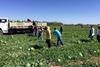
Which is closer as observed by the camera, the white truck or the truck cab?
the truck cab

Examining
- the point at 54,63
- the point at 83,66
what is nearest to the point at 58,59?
the point at 54,63

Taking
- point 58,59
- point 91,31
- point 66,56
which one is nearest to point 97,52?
point 66,56

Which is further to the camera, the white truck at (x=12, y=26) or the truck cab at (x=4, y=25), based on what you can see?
the white truck at (x=12, y=26)

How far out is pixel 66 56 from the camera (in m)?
15.7

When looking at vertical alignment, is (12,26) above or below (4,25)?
below

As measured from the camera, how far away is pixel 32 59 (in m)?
14.4

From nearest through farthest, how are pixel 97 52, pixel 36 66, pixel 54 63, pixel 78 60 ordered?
pixel 36 66, pixel 54 63, pixel 78 60, pixel 97 52

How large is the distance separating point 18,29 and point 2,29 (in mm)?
3108

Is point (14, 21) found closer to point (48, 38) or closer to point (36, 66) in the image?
point (48, 38)

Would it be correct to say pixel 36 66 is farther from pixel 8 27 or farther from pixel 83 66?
pixel 8 27

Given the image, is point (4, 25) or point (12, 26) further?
point (12, 26)

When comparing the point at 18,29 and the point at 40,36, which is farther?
the point at 18,29

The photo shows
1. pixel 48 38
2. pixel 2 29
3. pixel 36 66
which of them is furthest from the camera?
pixel 2 29

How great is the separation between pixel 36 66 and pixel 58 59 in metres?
2.52
